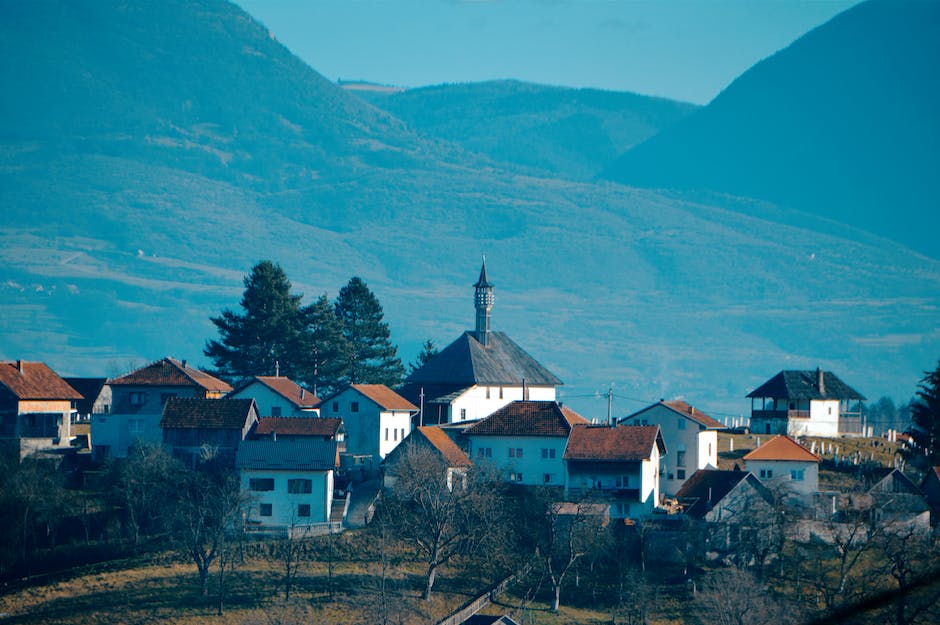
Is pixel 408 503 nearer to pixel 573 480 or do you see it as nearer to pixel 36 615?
pixel 573 480

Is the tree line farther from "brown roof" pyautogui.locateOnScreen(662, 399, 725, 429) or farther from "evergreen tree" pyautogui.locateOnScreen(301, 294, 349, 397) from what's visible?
"brown roof" pyautogui.locateOnScreen(662, 399, 725, 429)

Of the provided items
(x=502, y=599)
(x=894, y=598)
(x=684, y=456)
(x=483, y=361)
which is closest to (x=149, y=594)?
(x=502, y=599)

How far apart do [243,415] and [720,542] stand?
24.8 metres

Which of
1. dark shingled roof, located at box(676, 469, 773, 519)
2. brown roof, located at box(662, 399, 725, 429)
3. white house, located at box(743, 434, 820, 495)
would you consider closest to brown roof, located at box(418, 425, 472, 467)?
dark shingled roof, located at box(676, 469, 773, 519)

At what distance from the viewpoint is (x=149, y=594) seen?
61.2m

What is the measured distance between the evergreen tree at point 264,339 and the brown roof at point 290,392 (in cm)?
1038

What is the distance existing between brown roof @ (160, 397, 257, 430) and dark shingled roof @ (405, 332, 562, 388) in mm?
19768

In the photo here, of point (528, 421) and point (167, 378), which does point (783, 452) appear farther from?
point (167, 378)

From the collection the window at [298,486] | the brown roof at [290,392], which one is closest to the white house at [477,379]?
the brown roof at [290,392]

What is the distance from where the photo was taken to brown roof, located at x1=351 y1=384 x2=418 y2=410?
82.3 m

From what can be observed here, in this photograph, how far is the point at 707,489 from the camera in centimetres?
7256

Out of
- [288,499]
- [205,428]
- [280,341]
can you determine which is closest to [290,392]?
[205,428]

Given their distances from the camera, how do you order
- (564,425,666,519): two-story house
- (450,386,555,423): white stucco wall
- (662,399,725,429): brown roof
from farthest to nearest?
(450,386,555,423): white stucco wall → (662,399,725,429): brown roof → (564,425,666,519): two-story house

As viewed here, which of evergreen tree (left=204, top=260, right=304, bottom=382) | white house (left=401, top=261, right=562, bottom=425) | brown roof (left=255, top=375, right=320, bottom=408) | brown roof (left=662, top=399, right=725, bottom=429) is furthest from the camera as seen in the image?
evergreen tree (left=204, top=260, right=304, bottom=382)
